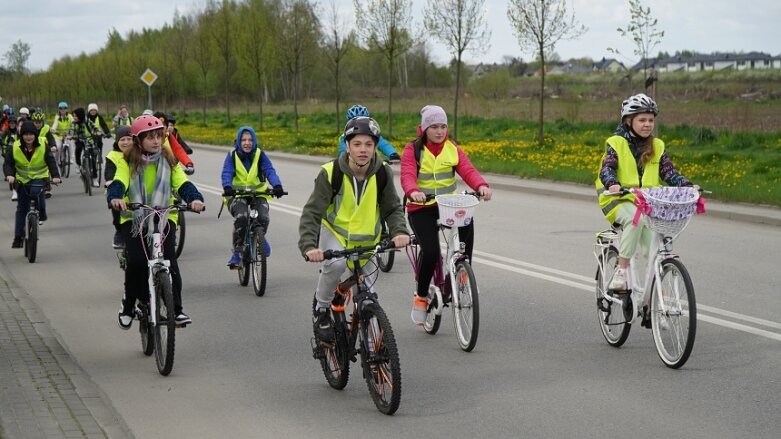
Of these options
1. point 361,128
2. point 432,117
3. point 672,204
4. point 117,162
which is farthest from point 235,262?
point 672,204

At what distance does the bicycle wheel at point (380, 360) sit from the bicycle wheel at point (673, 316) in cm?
190

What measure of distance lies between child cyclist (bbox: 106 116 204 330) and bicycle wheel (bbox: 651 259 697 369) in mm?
3039

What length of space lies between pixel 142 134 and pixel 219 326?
2.13m

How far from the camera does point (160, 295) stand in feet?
24.4

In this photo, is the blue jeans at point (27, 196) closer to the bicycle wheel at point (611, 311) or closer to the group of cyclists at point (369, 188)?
the group of cyclists at point (369, 188)

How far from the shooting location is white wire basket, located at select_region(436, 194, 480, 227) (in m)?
7.78

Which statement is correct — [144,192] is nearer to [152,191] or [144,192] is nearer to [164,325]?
[152,191]

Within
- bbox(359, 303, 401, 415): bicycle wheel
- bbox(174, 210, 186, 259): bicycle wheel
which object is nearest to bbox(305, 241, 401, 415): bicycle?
bbox(359, 303, 401, 415): bicycle wheel

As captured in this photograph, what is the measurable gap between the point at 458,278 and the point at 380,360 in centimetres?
195

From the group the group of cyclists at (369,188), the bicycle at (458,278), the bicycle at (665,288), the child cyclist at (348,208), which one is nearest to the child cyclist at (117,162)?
the group of cyclists at (369,188)

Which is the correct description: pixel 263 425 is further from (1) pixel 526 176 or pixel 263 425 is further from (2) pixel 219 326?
(1) pixel 526 176

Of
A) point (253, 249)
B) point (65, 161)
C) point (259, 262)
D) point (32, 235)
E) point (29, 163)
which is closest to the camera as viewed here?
point (259, 262)

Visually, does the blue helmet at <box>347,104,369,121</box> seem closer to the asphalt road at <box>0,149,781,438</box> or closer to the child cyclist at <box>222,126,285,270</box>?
the child cyclist at <box>222,126,285,270</box>

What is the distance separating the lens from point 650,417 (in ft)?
19.8
